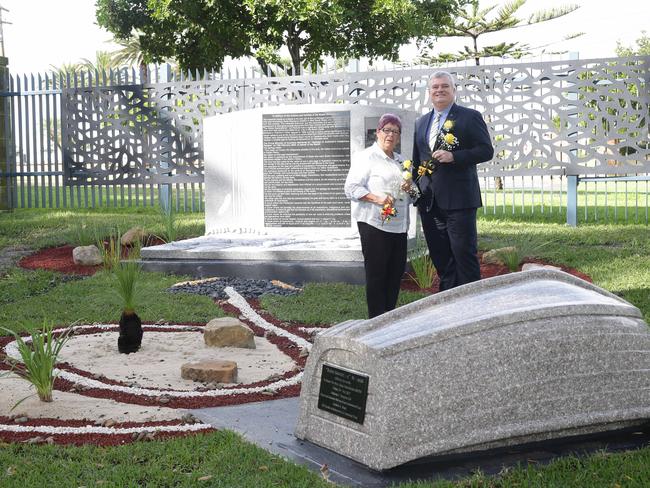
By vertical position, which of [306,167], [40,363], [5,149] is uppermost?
[5,149]

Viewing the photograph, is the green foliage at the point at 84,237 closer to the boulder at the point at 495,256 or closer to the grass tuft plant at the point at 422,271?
the grass tuft plant at the point at 422,271

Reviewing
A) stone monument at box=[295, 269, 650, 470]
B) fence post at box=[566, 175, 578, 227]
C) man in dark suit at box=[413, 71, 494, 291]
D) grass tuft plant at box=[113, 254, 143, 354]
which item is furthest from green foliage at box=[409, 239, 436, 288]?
fence post at box=[566, 175, 578, 227]

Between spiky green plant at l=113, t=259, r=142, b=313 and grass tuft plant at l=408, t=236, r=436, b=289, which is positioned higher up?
spiky green plant at l=113, t=259, r=142, b=313

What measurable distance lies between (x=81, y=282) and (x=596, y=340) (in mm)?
7510

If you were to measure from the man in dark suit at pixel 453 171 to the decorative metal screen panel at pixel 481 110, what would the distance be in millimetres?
9779

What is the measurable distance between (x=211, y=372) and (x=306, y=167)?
594 centimetres

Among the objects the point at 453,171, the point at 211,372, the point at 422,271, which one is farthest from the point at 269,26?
the point at 211,372

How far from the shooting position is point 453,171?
699 centimetres

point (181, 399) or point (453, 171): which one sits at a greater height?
point (453, 171)

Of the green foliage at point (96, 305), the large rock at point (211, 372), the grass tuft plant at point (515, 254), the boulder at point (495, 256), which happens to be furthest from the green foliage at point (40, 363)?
the boulder at point (495, 256)

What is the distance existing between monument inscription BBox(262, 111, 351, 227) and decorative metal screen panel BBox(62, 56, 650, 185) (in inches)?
223

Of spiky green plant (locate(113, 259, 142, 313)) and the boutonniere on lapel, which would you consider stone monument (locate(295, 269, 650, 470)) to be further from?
spiky green plant (locate(113, 259, 142, 313))

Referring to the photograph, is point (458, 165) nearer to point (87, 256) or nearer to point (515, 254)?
point (515, 254)

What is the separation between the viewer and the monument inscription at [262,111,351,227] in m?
11.5
